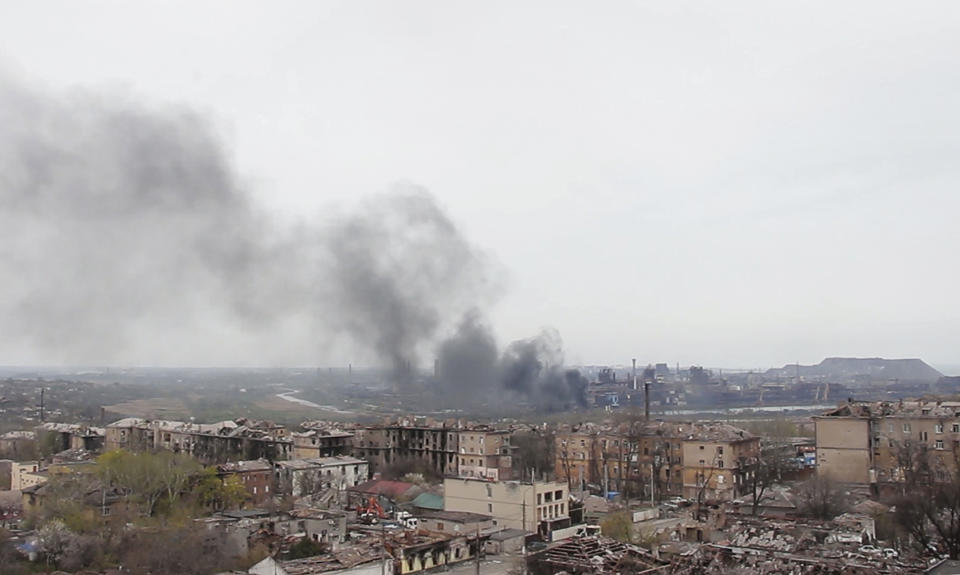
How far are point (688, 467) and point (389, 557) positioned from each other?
14011 millimetres

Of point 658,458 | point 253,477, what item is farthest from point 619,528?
point 253,477

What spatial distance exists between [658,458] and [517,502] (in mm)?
8870

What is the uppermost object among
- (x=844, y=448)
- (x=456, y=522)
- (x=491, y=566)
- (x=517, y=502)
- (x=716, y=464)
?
(x=844, y=448)

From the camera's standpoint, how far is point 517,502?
21.2 meters

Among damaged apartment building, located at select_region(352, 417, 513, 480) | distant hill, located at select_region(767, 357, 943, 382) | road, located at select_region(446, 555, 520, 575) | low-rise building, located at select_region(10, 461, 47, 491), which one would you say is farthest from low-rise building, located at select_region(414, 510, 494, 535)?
distant hill, located at select_region(767, 357, 943, 382)

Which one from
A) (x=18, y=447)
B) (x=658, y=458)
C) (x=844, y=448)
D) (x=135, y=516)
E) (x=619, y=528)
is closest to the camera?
(x=619, y=528)

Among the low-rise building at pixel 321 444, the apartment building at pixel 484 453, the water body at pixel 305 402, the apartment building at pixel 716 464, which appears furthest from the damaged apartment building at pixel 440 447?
the water body at pixel 305 402

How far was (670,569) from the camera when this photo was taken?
1477 cm

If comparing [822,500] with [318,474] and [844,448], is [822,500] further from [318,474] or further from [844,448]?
[318,474]

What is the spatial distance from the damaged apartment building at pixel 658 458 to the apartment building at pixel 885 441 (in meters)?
2.53

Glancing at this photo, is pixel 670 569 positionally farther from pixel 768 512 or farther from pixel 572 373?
pixel 572 373

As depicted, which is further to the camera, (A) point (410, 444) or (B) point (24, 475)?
(A) point (410, 444)

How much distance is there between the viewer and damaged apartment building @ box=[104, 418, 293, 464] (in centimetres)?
3192

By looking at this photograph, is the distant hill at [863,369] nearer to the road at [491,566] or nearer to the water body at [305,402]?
the water body at [305,402]
